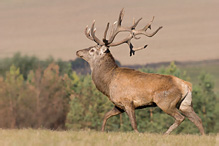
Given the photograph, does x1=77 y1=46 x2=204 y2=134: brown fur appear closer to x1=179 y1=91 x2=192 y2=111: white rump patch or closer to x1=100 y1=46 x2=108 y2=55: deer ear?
x1=179 y1=91 x2=192 y2=111: white rump patch

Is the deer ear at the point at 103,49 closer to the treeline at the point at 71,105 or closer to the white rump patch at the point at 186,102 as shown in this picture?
the white rump patch at the point at 186,102

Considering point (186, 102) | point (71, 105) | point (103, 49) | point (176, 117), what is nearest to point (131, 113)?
point (176, 117)

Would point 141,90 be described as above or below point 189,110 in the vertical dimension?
above

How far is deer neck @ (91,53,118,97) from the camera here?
13.0 meters

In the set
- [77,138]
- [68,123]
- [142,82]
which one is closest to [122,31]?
[142,82]

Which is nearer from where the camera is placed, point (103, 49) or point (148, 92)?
point (148, 92)

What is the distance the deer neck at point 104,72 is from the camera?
42.5 feet

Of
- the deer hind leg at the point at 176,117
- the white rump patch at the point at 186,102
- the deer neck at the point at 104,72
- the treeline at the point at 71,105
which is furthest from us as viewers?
the treeline at the point at 71,105

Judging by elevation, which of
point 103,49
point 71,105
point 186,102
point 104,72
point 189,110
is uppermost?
point 103,49

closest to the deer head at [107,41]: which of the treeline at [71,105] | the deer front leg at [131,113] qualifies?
the deer front leg at [131,113]

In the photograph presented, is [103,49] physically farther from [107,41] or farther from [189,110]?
[189,110]

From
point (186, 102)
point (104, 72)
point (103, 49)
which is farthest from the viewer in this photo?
point (103, 49)

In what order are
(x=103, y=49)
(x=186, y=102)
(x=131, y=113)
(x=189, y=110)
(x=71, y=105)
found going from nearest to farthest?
(x=131, y=113), (x=186, y=102), (x=189, y=110), (x=103, y=49), (x=71, y=105)

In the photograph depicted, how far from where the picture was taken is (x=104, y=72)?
1318cm
